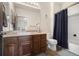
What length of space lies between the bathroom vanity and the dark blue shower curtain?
0.30m

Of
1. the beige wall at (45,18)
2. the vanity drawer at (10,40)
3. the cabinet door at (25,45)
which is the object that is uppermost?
the beige wall at (45,18)

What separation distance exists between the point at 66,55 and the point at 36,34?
73cm

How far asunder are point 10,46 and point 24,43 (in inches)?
10.8

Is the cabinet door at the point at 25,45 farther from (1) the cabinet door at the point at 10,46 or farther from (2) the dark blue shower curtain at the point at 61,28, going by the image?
(2) the dark blue shower curtain at the point at 61,28

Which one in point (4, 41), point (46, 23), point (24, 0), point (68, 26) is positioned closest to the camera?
point (4, 41)

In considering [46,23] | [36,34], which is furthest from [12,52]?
[46,23]

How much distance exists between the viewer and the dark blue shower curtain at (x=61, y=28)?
6.11 feet

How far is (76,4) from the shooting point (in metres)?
1.74

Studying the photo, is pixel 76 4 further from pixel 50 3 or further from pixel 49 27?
pixel 49 27

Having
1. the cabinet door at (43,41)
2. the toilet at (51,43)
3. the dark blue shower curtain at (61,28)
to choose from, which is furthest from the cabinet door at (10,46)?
the dark blue shower curtain at (61,28)

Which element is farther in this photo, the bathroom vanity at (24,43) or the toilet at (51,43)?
the toilet at (51,43)

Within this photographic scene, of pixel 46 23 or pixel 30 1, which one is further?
pixel 46 23

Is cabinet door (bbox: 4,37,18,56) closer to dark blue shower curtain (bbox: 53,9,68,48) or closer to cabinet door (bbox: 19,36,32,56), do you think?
cabinet door (bbox: 19,36,32,56)

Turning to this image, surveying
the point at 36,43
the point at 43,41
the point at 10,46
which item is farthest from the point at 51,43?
the point at 10,46
